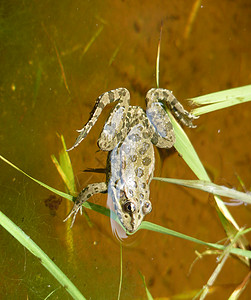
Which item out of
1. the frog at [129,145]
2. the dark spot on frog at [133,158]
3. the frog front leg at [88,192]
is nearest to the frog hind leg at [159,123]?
the frog at [129,145]

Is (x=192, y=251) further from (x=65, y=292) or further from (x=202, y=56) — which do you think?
(x=202, y=56)

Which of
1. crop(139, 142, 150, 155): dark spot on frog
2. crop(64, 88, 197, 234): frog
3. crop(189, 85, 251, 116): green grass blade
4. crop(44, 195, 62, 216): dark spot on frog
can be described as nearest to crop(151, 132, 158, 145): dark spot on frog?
crop(64, 88, 197, 234): frog

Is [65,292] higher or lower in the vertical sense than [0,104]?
lower

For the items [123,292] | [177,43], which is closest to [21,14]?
[177,43]

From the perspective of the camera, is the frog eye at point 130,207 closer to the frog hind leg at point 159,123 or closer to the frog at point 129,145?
the frog at point 129,145

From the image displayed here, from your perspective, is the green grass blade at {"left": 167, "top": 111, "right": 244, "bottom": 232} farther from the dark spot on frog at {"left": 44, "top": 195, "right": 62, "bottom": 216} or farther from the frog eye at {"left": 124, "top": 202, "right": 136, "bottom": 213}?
the dark spot on frog at {"left": 44, "top": 195, "right": 62, "bottom": 216}
